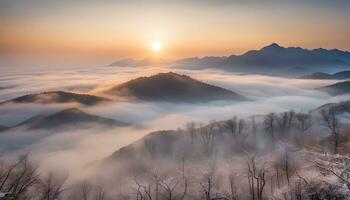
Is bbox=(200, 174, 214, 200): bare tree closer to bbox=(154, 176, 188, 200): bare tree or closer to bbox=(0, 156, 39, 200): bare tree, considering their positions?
bbox=(154, 176, 188, 200): bare tree

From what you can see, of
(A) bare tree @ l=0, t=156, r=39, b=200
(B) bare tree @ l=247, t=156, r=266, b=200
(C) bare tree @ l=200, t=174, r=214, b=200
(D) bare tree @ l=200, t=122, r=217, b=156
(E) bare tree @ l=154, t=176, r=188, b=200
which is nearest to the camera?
(A) bare tree @ l=0, t=156, r=39, b=200

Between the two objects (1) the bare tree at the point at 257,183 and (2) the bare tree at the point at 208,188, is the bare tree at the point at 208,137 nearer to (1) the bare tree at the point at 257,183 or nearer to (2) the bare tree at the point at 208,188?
(1) the bare tree at the point at 257,183

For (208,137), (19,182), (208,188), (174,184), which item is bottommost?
(174,184)

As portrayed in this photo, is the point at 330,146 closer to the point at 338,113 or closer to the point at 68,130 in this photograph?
the point at 338,113

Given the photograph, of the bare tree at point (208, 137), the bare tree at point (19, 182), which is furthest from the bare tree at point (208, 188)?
the bare tree at point (208, 137)

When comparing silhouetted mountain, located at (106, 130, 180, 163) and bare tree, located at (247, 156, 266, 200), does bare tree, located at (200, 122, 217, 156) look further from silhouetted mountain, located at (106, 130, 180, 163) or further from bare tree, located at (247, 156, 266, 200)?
bare tree, located at (247, 156, 266, 200)

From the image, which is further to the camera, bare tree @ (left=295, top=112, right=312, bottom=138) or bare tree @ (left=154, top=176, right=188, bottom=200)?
bare tree @ (left=295, top=112, right=312, bottom=138)

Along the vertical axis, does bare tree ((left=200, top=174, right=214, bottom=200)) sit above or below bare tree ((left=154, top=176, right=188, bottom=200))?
above

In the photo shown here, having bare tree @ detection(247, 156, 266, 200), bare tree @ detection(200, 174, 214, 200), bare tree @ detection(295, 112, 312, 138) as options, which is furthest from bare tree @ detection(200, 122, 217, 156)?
bare tree @ detection(295, 112, 312, 138)

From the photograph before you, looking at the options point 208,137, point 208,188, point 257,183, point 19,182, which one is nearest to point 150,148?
point 208,137

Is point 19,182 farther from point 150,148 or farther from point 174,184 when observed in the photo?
point 150,148

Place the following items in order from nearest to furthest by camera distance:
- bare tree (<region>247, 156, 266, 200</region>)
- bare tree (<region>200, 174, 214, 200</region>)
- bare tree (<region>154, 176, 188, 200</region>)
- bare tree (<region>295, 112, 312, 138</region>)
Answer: bare tree (<region>200, 174, 214, 200</region>)
bare tree (<region>247, 156, 266, 200</region>)
bare tree (<region>154, 176, 188, 200</region>)
bare tree (<region>295, 112, 312, 138</region>)

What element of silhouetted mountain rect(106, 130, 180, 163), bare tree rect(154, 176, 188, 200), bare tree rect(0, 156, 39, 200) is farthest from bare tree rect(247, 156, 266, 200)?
silhouetted mountain rect(106, 130, 180, 163)
